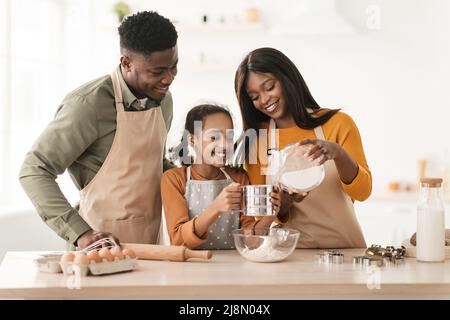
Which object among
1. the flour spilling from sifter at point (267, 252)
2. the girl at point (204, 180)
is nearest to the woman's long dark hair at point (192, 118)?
the girl at point (204, 180)

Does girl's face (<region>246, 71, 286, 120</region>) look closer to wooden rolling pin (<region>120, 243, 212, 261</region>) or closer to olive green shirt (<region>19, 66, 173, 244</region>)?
olive green shirt (<region>19, 66, 173, 244</region>)

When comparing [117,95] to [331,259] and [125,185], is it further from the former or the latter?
[331,259]

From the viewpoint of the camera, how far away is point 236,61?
4.90 metres

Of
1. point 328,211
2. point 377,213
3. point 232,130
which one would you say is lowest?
point 377,213

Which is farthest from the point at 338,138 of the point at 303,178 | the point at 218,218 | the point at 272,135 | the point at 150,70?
the point at 150,70

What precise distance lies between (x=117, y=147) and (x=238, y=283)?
0.76 metres

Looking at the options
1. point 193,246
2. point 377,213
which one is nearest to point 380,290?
point 193,246

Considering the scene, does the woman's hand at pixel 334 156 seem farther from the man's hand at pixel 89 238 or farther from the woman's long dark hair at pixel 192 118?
the man's hand at pixel 89 238

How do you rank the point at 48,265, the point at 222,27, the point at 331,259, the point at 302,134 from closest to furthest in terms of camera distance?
1. the point at 48,265
2. the point at 331,259
3. the point at 302,134
4. the point at 222,27

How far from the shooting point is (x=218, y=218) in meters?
2.07

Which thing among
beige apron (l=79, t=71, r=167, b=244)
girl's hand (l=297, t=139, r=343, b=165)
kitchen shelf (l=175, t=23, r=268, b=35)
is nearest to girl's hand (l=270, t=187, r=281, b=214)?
girl's hand (l=297, t=139, r=343, b=165)

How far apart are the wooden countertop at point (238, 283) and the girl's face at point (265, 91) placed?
0.62 metres

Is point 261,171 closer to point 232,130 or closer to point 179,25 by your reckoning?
point 232,130

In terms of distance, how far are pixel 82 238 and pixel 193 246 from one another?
0.31m
